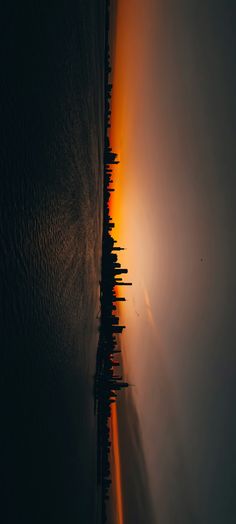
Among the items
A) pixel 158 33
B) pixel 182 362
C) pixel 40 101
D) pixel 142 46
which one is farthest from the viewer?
Result: pixel 142 46

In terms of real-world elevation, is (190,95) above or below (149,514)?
above

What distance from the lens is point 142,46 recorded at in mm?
4238

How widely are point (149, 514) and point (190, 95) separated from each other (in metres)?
3.94

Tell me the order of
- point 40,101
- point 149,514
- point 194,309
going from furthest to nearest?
point 149,514 → point 194,309 → point 40,101

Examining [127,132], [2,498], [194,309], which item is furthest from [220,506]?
[127,132]

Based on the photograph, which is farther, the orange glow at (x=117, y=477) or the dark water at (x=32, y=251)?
the orange glow at (x=117, y=477)

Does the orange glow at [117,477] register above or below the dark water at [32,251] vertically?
below

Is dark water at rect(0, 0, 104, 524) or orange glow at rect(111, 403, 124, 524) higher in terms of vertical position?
dark water at rect(0, 0, 104, 524)

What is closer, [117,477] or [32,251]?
[32,251]

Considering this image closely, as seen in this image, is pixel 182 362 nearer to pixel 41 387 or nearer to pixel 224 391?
pixel 224 391

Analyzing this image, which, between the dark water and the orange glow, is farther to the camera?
the orange glow

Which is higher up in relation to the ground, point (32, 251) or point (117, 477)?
point (32, 251)

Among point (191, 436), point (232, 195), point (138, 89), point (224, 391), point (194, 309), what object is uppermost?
point (138, 89)

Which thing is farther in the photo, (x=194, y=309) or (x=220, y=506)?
(x=194, y=309)
